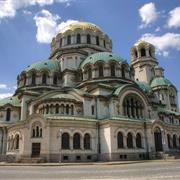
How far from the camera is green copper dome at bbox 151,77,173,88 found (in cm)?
6240

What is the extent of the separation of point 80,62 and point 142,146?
2294cm

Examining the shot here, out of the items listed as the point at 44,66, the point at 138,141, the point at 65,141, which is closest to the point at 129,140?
the point at 138,141

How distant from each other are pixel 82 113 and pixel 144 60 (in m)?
33.0

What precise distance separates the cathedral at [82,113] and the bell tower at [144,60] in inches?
347

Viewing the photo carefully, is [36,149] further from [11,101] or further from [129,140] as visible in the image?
[11,101]

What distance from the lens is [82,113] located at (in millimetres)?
39250

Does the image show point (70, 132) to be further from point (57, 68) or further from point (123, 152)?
point (57, 68)

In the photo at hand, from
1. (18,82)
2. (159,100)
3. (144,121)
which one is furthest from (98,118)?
(159,100)

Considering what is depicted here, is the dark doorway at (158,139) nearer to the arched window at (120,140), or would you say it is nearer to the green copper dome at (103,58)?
the arched window at (120,140)

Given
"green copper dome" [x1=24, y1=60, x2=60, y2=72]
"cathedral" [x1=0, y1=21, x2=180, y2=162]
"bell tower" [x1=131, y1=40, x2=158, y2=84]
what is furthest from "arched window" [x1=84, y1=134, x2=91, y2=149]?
"bell tower" [x1=131, y1=40, x2=158, y2=84]

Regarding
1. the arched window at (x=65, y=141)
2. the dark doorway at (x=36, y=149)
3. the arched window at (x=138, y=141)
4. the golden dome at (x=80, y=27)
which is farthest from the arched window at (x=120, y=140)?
the golden dome at (x=80, y=27)

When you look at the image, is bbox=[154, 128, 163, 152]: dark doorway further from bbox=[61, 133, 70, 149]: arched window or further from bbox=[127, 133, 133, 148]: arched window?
bbox=[61, 133, 70, 149]: arched window

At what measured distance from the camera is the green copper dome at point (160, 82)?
205ft

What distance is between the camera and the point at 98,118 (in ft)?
127
